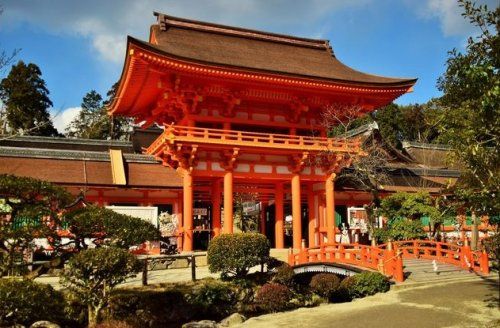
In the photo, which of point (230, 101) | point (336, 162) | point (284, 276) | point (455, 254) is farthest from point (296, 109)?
point (455, 254)

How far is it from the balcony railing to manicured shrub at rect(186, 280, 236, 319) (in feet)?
22.1

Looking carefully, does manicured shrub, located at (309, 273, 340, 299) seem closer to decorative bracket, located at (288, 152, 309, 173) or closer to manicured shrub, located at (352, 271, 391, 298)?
manicured shrub, located at (352, 271, 391, 298)

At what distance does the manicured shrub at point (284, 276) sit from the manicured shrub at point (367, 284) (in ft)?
8.09

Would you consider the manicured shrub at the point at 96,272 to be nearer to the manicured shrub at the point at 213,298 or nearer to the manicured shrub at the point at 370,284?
the manicured shrub at the point at 213,298

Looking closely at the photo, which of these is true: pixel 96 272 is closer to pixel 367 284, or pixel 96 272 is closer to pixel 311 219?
pixel 367 284

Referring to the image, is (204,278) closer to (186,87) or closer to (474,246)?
(186,87)

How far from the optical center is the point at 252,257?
1546 centimetres

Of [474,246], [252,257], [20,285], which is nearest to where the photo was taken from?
[20,285]

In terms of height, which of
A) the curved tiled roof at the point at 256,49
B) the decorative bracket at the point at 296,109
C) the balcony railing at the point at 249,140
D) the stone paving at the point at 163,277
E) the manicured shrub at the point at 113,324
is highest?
the curved tiled roof at the point at 256,49

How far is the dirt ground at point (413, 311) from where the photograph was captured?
1021 cm

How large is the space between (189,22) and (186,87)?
625 centimetres

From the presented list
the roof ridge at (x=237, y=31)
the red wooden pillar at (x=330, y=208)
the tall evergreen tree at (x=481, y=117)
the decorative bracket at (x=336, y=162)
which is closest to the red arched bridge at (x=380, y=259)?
the red wooden pillar at (x=330, y=208)

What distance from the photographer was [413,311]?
11180 millimetres

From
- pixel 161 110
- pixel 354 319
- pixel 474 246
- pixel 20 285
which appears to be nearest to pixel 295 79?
pixel 161 110
